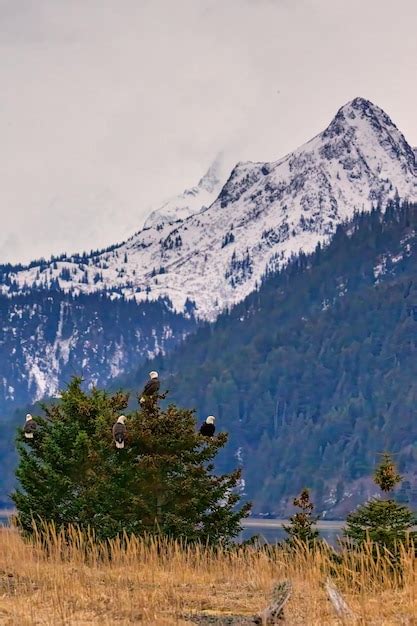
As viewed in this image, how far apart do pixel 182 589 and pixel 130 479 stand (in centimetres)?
1304

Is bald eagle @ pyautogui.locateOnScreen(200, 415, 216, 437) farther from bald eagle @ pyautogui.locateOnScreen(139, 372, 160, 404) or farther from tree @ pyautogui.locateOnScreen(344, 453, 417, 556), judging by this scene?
tree @ pyautogui.locateOnScreen(344, 453, 417, 556)

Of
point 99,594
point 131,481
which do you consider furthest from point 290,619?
point 131,481

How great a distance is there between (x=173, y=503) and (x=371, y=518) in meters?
9.16

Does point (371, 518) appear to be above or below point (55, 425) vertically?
below

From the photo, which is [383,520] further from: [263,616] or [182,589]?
[263,616]

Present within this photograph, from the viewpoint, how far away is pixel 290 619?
525 inches

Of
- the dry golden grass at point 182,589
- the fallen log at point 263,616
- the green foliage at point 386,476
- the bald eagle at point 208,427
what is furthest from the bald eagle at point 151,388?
the fallen log at point 263,616

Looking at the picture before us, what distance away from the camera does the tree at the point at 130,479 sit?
92.9 feet

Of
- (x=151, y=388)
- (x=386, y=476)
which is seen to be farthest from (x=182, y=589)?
(x=151, y=388)

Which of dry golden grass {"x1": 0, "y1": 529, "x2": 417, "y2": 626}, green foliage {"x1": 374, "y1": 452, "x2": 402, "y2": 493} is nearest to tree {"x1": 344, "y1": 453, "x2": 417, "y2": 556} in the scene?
green foliage {"x1": 374, "y1": 452, "x2": 402, "y2": 493}

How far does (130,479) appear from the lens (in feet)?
94.2

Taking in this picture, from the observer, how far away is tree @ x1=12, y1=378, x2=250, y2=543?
1115 inches

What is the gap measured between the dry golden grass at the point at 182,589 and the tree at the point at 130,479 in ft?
30.3

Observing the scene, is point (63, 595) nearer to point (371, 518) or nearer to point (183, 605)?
point (183, 605)
